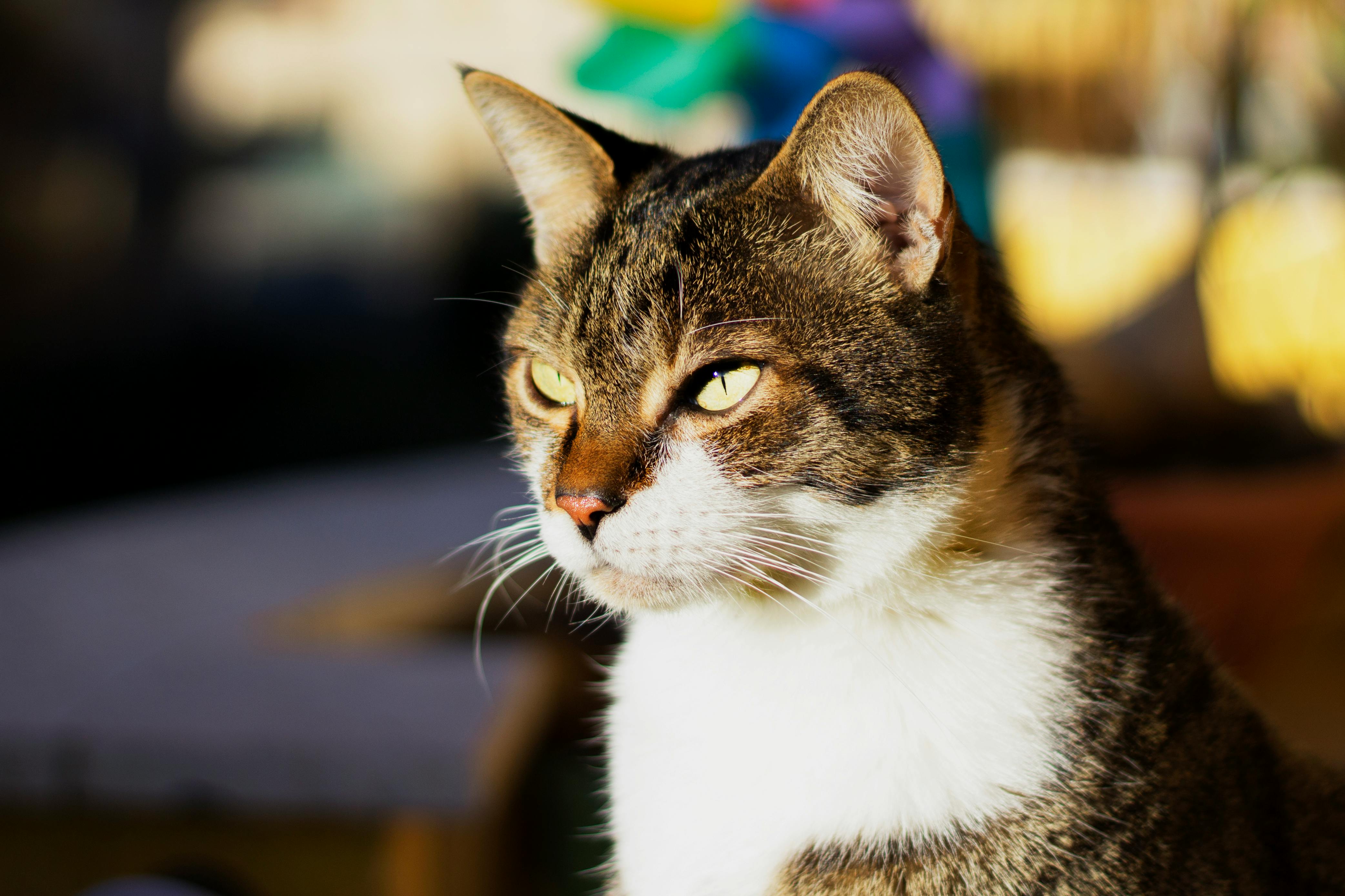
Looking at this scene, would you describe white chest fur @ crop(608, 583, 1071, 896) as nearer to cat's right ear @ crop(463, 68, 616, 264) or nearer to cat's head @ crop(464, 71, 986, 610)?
cat's head @ crop(464, 71, 986, 610)

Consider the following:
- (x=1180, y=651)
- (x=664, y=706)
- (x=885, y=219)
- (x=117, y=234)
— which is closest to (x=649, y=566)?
(x=664, y=706)

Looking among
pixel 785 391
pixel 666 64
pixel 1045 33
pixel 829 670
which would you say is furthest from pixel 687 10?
pixel 1045 33

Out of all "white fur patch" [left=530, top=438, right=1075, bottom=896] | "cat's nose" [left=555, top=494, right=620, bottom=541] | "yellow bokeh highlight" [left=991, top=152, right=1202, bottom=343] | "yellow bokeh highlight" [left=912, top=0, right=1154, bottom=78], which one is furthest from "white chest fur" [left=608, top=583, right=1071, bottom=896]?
"yellow bokeh highlight" [left=991, top=152, right=1202, bottom=343]

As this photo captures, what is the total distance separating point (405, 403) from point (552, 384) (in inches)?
184

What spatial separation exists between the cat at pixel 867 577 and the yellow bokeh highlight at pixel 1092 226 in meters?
1.90

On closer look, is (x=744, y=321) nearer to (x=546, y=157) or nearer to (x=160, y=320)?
(x=546, y=157)

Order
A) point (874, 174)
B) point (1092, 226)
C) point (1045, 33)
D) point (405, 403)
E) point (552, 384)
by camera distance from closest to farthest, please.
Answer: point (874, 174), point (552, 384), point (1045, 33), point (1092, 226), point (405, 403)

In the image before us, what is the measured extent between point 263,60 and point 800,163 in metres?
4.83

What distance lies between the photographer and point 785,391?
73 centimetres

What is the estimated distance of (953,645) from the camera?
0.75 metres

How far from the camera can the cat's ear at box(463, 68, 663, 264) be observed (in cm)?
87

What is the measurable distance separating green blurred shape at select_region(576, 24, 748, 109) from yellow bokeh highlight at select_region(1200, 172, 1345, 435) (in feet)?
4.85

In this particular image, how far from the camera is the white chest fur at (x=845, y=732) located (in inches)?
28.5

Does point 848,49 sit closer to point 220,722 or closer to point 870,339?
point 870,339
